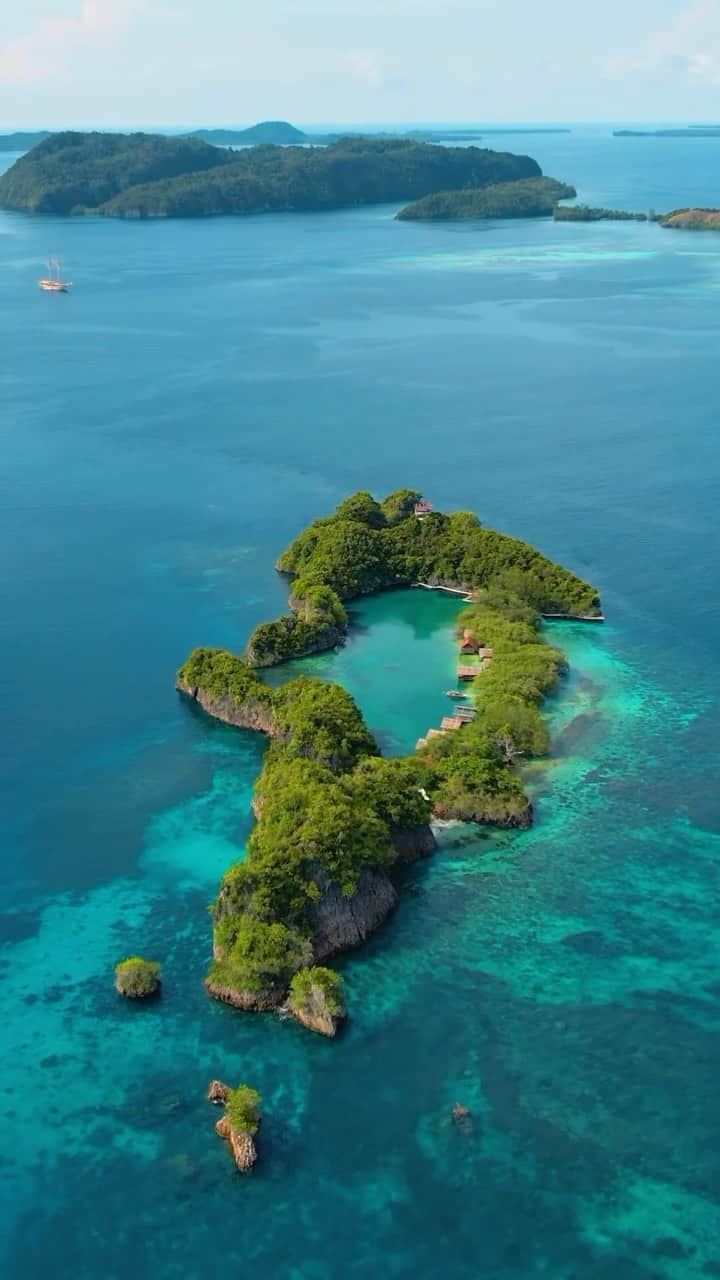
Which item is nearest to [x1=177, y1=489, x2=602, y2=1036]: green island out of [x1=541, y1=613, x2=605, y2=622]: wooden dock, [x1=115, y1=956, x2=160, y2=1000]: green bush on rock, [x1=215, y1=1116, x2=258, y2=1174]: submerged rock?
[x1=541, y1=613, x2=605, y2=622]: wooden dock

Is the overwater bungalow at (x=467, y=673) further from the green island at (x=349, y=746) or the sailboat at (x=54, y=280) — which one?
the sailboat at (x=54, y=280)

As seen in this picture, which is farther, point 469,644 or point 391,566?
point 391,566

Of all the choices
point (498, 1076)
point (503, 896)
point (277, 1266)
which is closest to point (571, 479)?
point (503, 896)

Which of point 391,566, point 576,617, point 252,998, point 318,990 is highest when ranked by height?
point 391,566

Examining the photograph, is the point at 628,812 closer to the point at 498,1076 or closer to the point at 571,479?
the point at 498,1076

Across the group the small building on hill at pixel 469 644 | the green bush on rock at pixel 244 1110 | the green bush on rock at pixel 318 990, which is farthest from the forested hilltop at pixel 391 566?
the green bush on rock at pixel 244 1110

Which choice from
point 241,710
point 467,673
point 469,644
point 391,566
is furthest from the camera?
point 391,566

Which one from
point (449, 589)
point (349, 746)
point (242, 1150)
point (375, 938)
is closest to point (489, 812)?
point (349, 746)

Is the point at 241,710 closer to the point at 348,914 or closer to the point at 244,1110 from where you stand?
the point at 348,914
